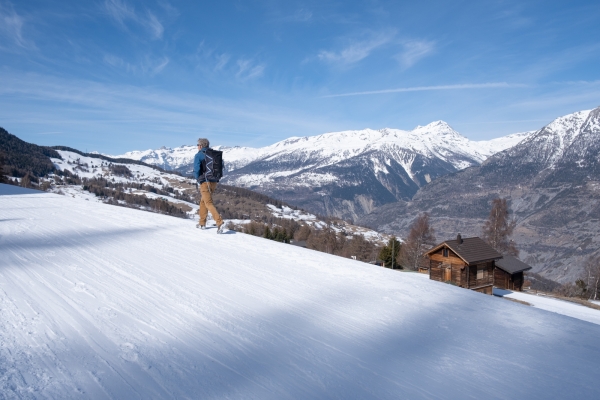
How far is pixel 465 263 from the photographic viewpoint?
3034cm

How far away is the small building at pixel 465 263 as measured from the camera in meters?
30.7

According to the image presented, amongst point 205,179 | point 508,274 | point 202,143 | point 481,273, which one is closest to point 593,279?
point 508,274

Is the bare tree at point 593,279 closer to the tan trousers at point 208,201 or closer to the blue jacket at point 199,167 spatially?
the tan trousers at point 208,201

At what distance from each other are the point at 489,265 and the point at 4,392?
3546cm

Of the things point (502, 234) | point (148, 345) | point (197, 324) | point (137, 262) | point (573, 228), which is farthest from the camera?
point (573, 228)

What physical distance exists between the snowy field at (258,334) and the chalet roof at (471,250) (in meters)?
26.4

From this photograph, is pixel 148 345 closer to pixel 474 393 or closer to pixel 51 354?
pixel 51 354

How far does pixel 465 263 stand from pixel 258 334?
30013 mm

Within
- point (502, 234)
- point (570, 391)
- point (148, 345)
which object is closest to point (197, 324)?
point (148, 345)

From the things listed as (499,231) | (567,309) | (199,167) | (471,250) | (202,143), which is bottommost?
(567,309)

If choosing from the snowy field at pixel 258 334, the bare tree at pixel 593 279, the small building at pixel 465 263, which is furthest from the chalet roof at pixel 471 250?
the snowy field at pixel 258 334

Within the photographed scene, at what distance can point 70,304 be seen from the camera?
427cm

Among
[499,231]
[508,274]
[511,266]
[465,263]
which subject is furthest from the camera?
[499,231]

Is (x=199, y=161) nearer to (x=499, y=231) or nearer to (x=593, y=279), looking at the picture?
(x=499, y=231)
